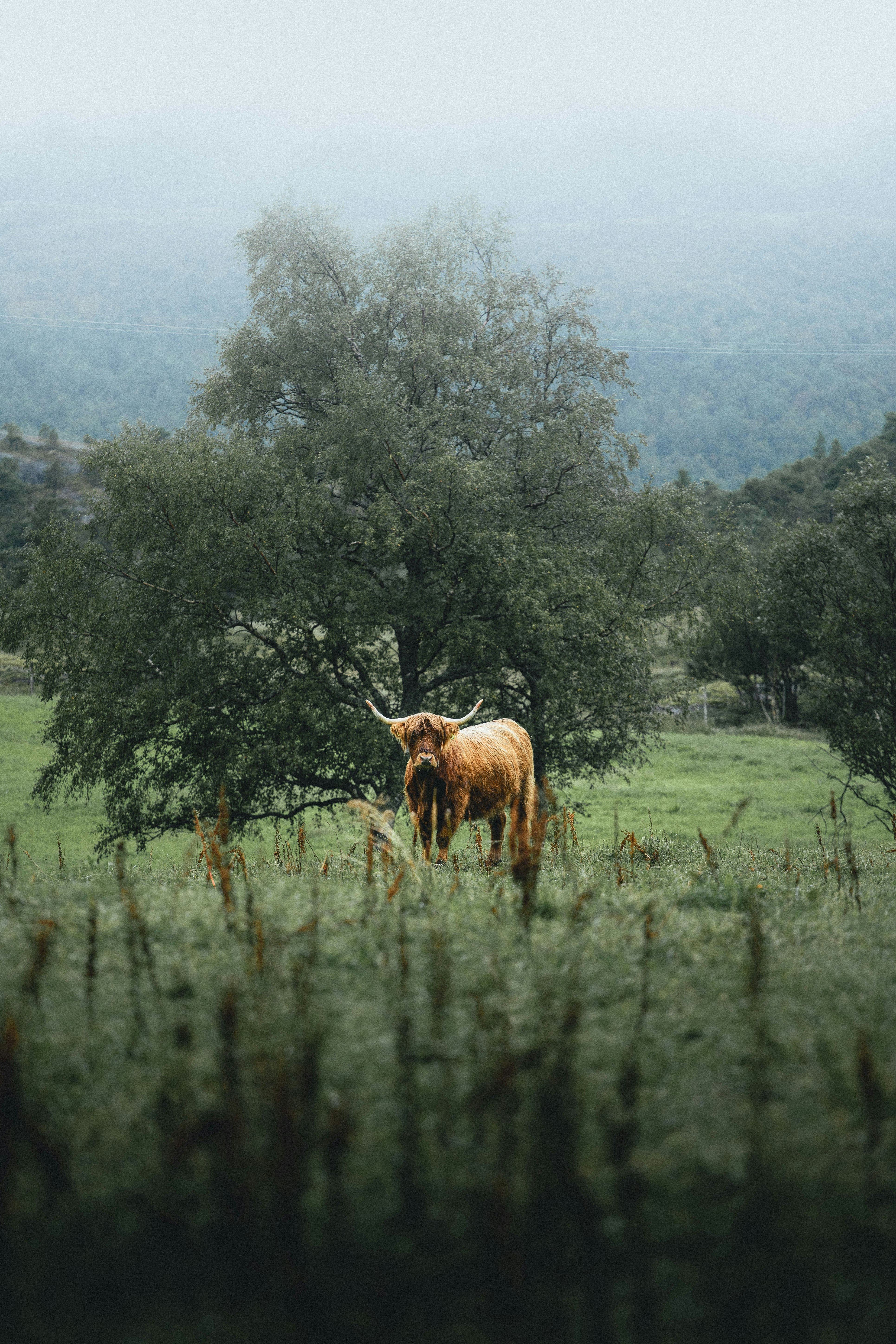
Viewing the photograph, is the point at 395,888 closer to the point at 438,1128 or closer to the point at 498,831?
the point at 438,1128

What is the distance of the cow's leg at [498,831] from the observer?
10.6 m

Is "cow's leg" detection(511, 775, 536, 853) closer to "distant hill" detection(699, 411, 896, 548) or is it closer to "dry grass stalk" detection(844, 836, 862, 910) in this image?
"dry grass stalk" detection(844, 836, 862, 910)

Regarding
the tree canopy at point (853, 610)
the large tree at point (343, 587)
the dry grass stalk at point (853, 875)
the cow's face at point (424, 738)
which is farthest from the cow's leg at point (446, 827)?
the tree canopy at point (853, 610)

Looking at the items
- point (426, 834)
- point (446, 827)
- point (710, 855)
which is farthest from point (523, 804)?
point (710, 855)

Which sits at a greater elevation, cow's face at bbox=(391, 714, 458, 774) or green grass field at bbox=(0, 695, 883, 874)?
cow's face at bbox=(391, 714, 458, 774)

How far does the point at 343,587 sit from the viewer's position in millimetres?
17312

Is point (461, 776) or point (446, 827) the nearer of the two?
point (446, 827)

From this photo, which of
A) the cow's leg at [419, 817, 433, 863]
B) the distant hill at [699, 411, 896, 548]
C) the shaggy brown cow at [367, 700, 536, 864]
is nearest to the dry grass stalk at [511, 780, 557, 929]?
the cow's leg at [419, 817, 433, 863]

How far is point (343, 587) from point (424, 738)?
27.7 feet

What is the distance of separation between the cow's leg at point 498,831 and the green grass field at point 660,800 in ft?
11.4

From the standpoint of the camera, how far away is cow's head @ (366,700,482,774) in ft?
31.0

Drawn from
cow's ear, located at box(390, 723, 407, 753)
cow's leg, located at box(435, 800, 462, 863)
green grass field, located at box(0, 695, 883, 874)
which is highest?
cow's ear, located at box(390, 723, 407, 753)

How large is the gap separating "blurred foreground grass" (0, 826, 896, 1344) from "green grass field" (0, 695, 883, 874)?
1065 cm

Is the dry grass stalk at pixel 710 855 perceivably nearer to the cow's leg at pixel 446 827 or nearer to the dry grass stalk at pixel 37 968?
the cow's leg at pixel 446 827
